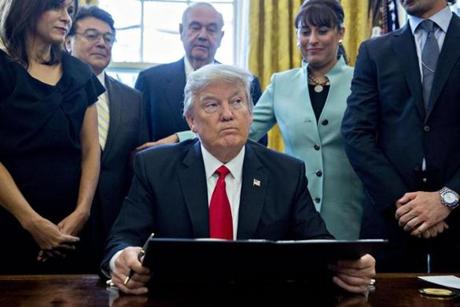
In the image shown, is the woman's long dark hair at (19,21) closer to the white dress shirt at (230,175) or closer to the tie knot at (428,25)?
the white dress shirt at (230,175)

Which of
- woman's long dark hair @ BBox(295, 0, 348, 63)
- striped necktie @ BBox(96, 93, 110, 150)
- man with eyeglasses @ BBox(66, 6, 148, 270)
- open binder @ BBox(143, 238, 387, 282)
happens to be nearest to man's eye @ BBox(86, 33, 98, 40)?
man with eyeglasses @ BBox(66, 6, 148, 270)

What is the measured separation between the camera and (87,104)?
273 cm

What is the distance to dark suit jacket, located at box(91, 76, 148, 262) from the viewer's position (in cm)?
293

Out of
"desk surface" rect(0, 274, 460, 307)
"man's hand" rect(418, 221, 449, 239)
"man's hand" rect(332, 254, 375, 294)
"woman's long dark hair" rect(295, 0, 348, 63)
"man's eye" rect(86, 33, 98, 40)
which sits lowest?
"desk surface" rect(0, 274, 460, 307)

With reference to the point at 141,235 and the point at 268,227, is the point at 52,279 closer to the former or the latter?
the point at 141,235

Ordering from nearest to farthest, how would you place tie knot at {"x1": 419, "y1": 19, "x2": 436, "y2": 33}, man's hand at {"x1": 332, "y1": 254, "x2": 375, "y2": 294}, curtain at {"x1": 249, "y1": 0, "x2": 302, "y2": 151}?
1. man's hand at {"x1": 332, "y1": 254, "x2": 375, "y2": 294}
2. tie knot at {"x1": 419, "y1": 19, "x2": 436, "y2": 33}
3. curtain at {"x1": 249, "y1": 0, "x2": 302, "y2": 151}

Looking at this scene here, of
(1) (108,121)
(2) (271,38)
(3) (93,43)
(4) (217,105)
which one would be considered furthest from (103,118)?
(2) (271,38)

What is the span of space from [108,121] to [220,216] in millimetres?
1114

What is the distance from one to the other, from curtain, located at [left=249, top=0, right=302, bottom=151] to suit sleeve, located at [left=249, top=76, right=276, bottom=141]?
146 centimetres

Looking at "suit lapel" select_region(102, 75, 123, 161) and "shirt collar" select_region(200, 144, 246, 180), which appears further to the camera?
"suit lapel" select_region(102, 75, 123, 161)

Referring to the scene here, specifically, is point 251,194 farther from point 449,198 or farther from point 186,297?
point 449,198

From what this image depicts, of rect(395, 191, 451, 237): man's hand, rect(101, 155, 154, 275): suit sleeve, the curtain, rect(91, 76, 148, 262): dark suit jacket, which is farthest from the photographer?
the curtain

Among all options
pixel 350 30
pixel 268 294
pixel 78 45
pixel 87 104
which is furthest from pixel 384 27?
pixel 268 294

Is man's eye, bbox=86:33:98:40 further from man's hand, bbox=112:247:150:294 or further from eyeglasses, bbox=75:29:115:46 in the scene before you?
man's hand, bbox=112:247:150:294
